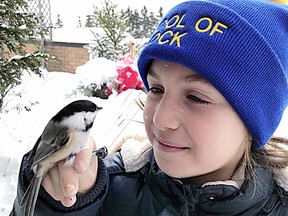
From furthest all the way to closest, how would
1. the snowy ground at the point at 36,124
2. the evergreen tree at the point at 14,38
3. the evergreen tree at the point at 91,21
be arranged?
the evergreen tree at the point at 91,21 → the evergreen tree at the point at 14,38 → the snowy ground at the point at 36,124

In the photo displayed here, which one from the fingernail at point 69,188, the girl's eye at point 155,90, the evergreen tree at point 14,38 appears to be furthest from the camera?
the evergreen tree at point 14,38

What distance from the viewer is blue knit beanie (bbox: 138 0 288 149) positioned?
583 mm

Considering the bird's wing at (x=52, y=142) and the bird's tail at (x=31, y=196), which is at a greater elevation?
the bird's wing at (x=52, y=142)

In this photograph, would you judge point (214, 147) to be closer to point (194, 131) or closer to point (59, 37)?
point (194, 131)

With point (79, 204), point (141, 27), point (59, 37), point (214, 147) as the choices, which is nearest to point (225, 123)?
point (214, 147)

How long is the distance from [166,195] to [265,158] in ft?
0.69

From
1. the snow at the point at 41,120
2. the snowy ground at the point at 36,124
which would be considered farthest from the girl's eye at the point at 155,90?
the snow at the point at 41,120

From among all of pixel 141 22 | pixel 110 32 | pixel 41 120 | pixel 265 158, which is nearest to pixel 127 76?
pixel 41 120

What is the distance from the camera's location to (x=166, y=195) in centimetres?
68

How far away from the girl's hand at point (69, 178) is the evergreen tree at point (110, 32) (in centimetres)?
350

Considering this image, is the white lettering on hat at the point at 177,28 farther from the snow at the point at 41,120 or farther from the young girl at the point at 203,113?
the snow at the point at 41,120

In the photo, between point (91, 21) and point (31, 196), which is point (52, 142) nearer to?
point (31, 196)

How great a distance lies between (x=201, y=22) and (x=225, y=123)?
0.54ft

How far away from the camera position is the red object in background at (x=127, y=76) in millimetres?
3111
